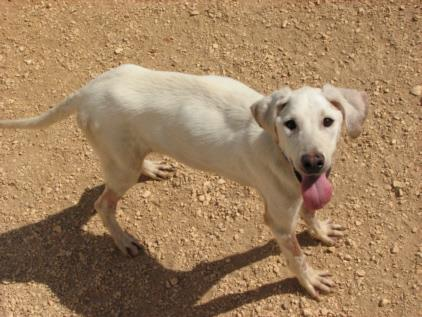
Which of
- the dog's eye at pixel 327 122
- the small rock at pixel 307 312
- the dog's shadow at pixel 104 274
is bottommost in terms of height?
the dog's shadow at pixel 104 274

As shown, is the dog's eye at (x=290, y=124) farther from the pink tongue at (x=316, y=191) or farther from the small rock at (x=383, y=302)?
the small rock at (x=383, y=302)

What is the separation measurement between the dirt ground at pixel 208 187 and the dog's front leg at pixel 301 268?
14 cm

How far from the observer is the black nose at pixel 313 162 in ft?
11.8

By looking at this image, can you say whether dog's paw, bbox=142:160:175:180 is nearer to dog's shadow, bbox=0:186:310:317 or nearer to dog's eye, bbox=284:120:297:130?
dog's shadow, bbox=0:186:310:317

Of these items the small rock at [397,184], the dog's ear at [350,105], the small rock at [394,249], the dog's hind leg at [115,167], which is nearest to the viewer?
the dog's ear at [350,105]

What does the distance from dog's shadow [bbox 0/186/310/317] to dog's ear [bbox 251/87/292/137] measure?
1.99 m

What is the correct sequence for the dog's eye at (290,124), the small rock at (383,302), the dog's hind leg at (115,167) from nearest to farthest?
the dog's eye at (290,124) < the dog's hind leg at (115,167) < the small rock at (383,302)

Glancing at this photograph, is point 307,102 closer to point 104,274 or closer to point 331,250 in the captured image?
point 331,250

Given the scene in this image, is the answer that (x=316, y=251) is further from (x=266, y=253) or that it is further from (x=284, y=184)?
(x=284, y=184)

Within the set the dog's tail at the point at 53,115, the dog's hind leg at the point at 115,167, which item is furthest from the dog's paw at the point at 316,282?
the dog's tail at the point at 53,115

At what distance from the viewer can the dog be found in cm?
387

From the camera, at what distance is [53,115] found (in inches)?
195

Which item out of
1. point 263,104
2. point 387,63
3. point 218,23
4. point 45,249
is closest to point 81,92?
point 263,104

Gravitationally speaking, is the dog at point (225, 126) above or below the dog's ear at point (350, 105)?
below
